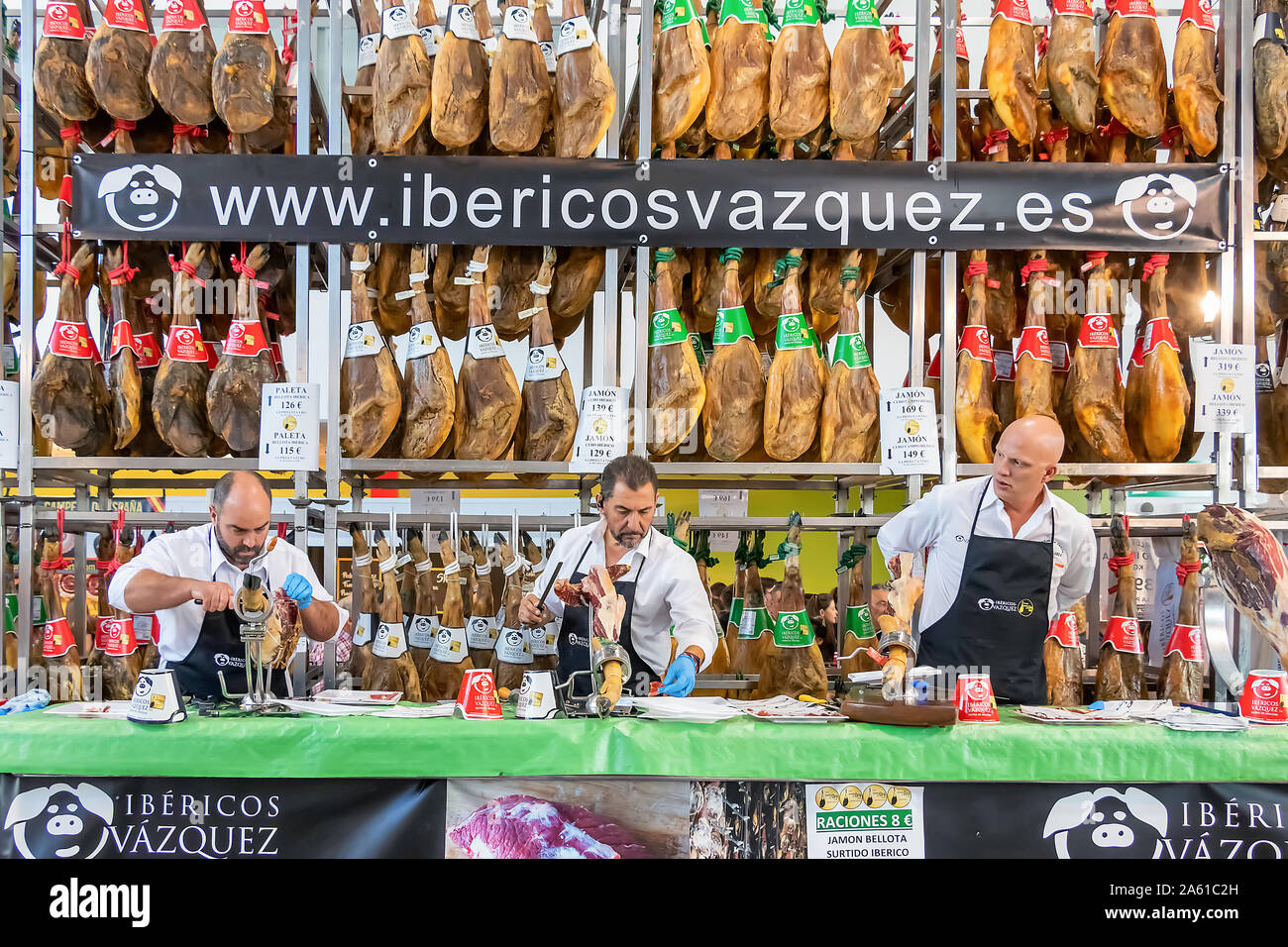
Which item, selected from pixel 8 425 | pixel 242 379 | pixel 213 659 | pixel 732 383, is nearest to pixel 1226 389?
pixel 732 383

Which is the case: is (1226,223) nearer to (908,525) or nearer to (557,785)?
(908,525)

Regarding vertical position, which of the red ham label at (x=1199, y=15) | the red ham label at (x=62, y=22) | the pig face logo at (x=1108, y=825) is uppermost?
the red ham label at (x=1199, y=15)

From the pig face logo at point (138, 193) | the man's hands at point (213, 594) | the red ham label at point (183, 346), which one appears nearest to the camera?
the man's hands at point (213, 594)

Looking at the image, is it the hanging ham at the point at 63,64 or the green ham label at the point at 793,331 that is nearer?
the hanging ham at the point at 63,64

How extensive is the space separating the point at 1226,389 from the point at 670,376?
222cm

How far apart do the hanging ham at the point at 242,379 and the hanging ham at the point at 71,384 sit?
462 millimetres

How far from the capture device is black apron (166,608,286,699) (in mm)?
3834

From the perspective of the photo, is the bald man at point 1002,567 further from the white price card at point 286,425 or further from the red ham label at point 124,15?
the red ham label at point 124,15

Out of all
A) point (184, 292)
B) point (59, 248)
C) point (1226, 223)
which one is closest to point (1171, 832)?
point (1226, 223)

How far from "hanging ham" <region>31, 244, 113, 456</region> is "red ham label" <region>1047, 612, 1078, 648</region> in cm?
394

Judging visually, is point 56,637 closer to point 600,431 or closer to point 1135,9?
point 600,431

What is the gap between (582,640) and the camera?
157 inches

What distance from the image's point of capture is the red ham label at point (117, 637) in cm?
426

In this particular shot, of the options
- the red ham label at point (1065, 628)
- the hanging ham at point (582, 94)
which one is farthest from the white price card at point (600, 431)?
the red ham label at point (1065, 628)
